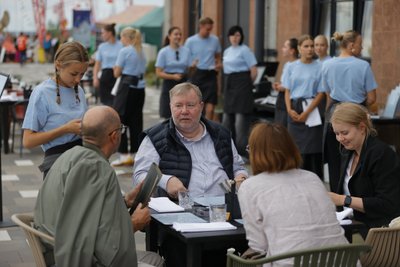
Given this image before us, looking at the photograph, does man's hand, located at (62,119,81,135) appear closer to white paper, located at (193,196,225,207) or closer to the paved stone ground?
white paper, located at (193,196,225,207)

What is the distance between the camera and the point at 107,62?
14.5m

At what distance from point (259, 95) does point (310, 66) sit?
2970 millimetres

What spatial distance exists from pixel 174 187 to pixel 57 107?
1.06 metres

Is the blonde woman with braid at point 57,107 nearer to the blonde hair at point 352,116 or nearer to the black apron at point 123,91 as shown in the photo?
the blonde hair at point 352,116

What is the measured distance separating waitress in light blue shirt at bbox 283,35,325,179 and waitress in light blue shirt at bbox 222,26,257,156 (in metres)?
2.15

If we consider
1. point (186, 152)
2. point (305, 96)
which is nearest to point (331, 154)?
point (305, 96)

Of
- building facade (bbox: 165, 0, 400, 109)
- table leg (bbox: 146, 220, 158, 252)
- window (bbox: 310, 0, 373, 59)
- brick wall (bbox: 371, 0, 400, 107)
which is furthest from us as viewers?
window (bbox: 310, 0, 373, 59)

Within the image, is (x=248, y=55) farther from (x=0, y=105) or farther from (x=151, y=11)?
(x=151, y=11)

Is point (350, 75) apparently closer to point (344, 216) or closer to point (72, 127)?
point (72, 127)

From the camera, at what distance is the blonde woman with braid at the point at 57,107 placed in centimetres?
607

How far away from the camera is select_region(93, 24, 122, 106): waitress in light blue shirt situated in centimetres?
1423

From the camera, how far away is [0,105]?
42.5 feet

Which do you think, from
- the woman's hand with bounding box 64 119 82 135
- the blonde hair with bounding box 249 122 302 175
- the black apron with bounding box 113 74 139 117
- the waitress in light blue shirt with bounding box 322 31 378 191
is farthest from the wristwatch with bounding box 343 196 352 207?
the black apron with bounding box 113 74 139 117

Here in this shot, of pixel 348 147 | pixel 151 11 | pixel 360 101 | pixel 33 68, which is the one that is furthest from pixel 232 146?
pixel 151 11
